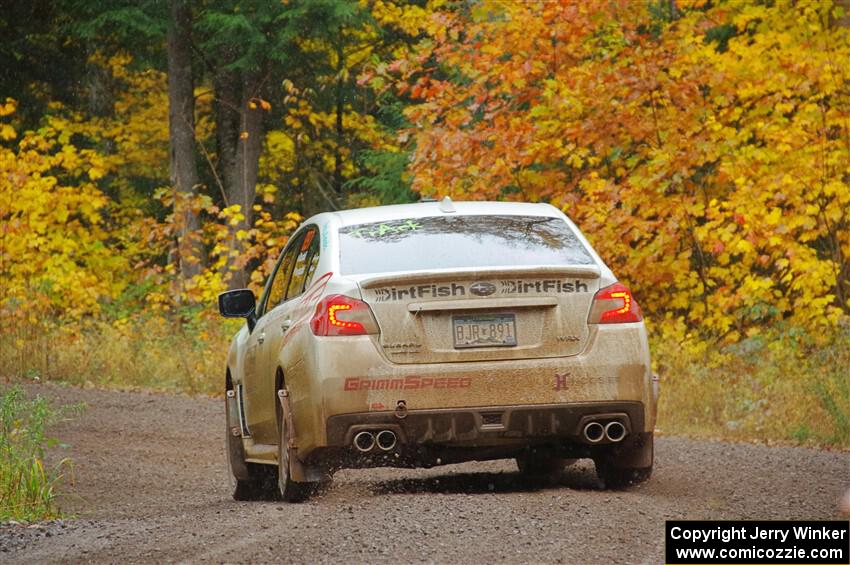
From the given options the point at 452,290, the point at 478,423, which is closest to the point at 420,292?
the point at 452,290

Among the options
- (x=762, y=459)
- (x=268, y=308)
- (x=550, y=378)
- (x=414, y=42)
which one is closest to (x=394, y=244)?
(x=550, y=378)

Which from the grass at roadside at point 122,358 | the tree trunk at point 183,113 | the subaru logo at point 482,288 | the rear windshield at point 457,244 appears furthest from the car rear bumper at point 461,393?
the tree trunk at point 183,113

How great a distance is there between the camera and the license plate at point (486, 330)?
8.08 m

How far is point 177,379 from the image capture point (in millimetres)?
20859

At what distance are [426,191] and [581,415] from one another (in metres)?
12.8

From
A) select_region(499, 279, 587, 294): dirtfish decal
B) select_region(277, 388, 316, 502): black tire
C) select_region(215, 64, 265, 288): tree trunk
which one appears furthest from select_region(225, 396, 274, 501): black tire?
select_region(215, 64, 265, 288): tree trunk

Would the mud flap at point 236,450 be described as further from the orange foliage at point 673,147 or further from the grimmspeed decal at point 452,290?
the orange foliage at point 673,147

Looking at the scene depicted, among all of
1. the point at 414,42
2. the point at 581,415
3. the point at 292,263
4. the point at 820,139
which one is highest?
the point at 414,42

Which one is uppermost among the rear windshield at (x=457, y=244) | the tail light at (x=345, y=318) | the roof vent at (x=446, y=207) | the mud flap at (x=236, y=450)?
the roof vent at (x=446, y=207)

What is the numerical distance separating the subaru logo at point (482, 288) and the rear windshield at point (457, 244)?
8.0 inches

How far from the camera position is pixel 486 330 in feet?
26.6

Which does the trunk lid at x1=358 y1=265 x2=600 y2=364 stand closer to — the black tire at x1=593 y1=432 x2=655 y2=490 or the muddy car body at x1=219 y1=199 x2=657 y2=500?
the muddy car body at x1=219 y1=199 x2=657 y2=500

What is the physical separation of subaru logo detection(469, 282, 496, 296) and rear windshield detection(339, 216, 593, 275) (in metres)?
0.20

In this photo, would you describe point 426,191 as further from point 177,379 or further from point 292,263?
point 292,263
